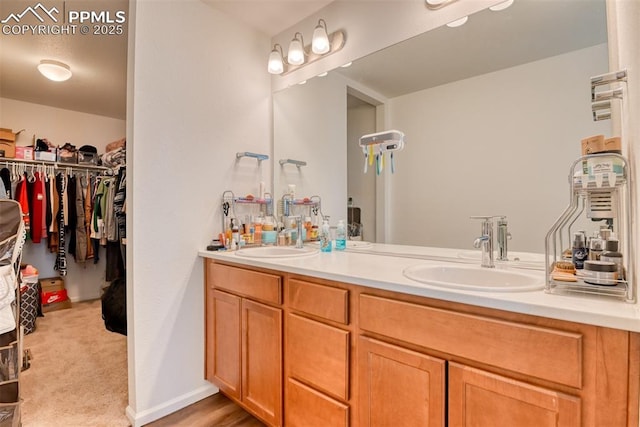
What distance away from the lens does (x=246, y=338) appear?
1624 mm

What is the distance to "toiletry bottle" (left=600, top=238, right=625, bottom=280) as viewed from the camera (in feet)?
2.80

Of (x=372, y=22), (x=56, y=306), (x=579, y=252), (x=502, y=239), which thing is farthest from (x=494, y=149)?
(x=56, y=306)

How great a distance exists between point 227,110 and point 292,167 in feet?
1.93

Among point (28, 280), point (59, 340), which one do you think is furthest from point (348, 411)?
point (28, 280)

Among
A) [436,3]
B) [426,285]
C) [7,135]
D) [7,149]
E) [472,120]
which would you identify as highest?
[436,3]

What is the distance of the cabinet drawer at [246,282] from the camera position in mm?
1482

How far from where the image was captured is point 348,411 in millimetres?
1192

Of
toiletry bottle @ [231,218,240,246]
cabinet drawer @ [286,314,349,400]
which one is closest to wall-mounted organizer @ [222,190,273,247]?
toiletry bottle @ [231,218,240,246]

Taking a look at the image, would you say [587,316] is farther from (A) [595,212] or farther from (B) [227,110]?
(B) [227,110]

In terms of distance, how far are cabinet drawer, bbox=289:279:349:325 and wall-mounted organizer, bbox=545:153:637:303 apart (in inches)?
26.3

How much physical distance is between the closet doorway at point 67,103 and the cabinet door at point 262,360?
0.78 m

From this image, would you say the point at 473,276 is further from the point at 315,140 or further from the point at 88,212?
the point at 88,212

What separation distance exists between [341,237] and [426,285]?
985 mm

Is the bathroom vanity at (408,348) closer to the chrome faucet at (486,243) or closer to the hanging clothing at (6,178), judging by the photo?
the chrome faucet at (486,243)
